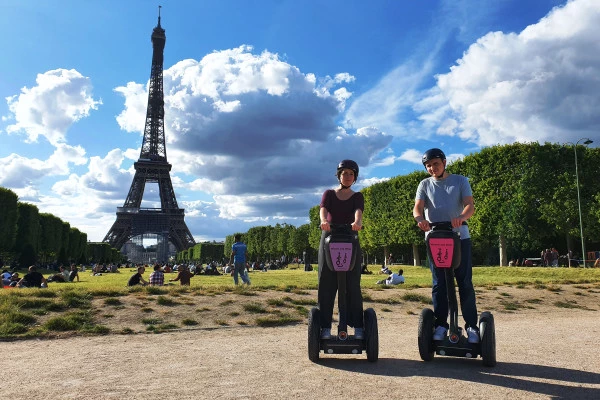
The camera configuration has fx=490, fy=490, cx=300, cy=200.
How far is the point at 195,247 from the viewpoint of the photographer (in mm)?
108375

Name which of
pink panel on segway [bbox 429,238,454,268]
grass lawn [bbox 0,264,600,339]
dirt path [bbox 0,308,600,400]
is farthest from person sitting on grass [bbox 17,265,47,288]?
pink panel on segway [bbox 429,238,454,268]

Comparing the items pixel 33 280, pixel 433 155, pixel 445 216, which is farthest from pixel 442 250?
pixel 33 280

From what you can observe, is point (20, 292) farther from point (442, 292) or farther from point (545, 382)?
point (545, 382)

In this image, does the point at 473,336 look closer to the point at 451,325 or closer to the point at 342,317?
the point at 451,325

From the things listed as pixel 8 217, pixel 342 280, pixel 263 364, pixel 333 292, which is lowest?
pixel 263 364

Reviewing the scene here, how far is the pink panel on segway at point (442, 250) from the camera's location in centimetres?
492

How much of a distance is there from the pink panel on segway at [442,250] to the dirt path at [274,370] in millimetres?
1091

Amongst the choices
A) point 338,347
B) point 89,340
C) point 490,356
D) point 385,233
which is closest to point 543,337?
point 490,356

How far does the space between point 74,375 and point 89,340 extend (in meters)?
2.75

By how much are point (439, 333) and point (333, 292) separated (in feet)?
4.01

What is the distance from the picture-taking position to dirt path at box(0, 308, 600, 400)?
4.20 m

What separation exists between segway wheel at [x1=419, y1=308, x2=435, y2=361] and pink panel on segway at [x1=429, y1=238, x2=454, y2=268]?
2.17ft

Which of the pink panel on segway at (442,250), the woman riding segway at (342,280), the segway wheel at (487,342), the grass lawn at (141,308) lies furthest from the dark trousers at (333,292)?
the grass lawn at (141,308)

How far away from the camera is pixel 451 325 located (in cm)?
523
